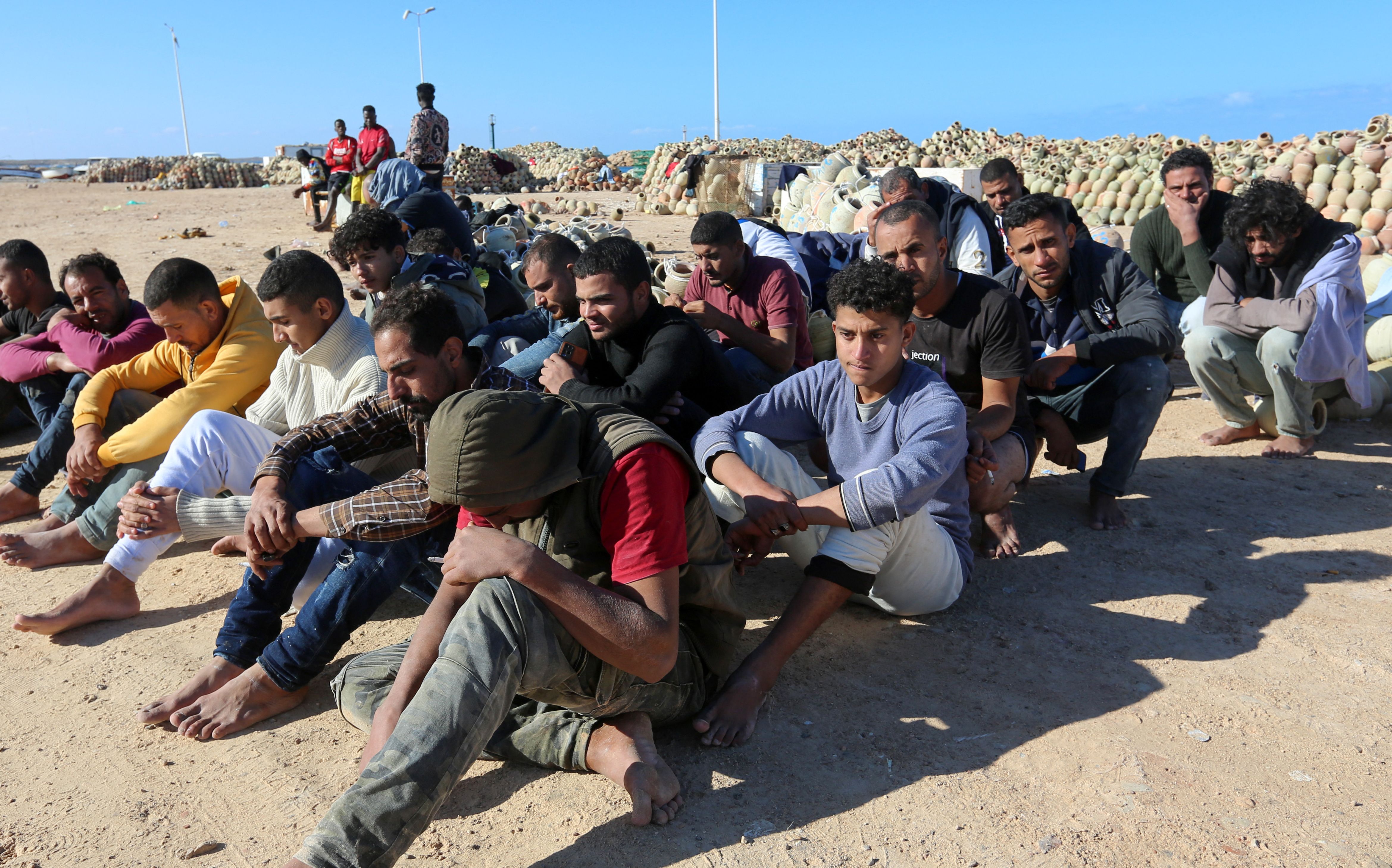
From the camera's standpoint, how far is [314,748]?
102 inches

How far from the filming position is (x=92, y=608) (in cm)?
326

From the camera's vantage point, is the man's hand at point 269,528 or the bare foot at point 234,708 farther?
the man's hand at point 269,528

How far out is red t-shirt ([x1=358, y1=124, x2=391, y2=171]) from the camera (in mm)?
11828

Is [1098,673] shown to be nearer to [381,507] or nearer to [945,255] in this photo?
[945,255]

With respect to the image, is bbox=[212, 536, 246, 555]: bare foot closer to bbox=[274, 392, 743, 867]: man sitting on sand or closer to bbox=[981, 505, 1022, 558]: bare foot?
bbox=[274, 392, 743, 867]: man sitting on sand

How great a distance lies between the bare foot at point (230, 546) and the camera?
9.27ft

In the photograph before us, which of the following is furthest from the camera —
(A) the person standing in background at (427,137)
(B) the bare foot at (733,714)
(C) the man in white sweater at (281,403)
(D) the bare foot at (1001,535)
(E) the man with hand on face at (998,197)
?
(A) the person standing in background at (427,137)

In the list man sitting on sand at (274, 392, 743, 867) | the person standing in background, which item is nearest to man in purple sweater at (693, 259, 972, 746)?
man sitting on sand at (274, 392, 743, 867)

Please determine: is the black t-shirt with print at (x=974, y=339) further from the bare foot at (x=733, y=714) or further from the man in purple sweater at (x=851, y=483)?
the bare foot at (x=733, y=714)

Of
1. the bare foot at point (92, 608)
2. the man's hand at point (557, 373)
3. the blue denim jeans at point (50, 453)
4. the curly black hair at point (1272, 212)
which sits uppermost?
the curly black hair at point (1272, 212)

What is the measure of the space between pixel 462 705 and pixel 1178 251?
16.0 feet

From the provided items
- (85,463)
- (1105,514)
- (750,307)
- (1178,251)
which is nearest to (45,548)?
(85,463)

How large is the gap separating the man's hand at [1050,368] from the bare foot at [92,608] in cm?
344

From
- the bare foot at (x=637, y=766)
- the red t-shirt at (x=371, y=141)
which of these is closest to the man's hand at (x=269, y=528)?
the bare foot at (x=637, y=766)
